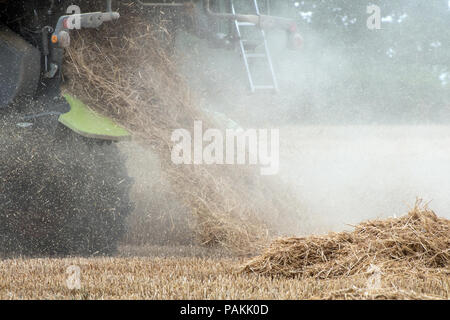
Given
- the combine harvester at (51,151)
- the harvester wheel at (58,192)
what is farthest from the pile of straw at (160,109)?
the harvester wheel at (58,192)

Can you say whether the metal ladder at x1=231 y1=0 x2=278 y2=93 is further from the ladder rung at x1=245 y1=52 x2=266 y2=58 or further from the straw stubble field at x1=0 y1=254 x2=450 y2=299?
the straw stubble field at x1=0 y1=254 x2=450 y2=299

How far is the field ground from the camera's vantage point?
305cm

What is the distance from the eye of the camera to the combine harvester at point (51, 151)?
468 cm

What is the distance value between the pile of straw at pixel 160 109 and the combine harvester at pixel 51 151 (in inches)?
7.7

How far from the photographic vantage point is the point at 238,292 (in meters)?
3.12

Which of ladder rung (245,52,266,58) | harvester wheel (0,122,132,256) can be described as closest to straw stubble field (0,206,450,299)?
harvester wheel (0,122,132,256)

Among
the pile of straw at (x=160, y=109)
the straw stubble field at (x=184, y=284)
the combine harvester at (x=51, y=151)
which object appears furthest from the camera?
the pile of straw at (x=160, y=109)

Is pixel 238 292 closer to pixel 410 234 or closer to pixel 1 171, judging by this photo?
pixel 410 234

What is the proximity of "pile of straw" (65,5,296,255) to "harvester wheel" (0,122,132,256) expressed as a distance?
364mm

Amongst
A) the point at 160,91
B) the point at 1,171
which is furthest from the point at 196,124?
the point at 1,171

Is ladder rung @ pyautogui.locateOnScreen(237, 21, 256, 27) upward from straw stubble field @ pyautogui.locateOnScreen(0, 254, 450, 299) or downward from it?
upward

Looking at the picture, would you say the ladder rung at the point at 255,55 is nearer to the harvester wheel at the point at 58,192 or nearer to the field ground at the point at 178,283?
the harvester wheel at the point at 58,192

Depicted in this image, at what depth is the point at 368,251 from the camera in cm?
383

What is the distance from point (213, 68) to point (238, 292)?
3150mm
